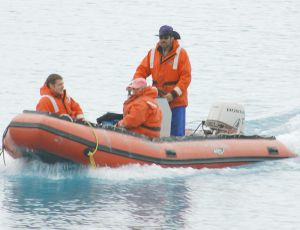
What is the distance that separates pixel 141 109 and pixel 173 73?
120 centimetres

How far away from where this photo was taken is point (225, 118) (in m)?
14.8

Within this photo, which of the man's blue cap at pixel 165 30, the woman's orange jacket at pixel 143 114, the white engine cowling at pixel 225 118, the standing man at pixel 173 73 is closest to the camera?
the woman's orange jacket at pixel 143 114

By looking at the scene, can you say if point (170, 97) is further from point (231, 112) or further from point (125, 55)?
point (125, 55)

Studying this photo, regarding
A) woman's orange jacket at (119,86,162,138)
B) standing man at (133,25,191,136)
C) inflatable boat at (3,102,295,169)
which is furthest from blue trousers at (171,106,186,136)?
woman's orange jacket at (119,86,162,138)

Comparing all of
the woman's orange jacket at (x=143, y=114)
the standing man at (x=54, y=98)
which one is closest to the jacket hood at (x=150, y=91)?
the woman's orange jacket at (x=143, y=114)

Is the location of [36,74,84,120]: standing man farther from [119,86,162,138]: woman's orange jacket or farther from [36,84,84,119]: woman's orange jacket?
[119,86,162,138]: woman's orange jacket

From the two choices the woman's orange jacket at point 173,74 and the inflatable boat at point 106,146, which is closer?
the inflatable boat at point 106,146

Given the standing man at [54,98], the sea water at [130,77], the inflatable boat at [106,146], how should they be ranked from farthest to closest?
1. the standing man at [54,98]
2. the inflatable boat at [106,146]
3. the sea water at [130,77]

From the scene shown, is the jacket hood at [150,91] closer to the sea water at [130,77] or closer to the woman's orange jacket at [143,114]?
the woman's orange jacket at [143,114]

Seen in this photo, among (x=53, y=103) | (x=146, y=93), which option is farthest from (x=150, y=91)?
(x=53, y=103)

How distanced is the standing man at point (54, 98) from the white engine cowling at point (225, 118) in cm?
243

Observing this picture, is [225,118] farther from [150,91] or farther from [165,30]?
[150,91]

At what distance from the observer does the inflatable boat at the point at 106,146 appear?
40.6 ft

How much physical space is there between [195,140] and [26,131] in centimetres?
237
